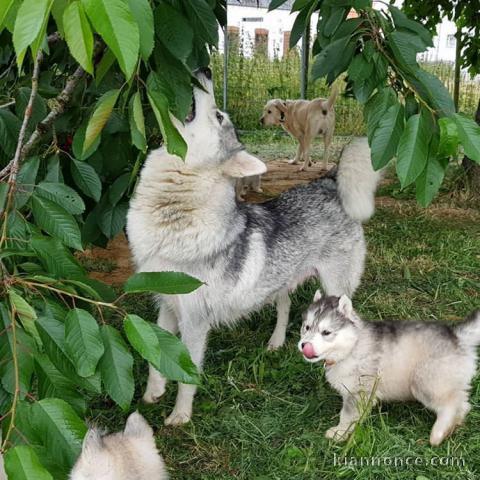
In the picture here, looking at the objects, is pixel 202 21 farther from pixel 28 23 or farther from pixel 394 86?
pixel 28 23

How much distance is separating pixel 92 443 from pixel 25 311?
0.70m

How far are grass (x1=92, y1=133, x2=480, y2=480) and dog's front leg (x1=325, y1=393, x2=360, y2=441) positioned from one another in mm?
59

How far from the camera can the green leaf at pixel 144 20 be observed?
1.39 meters

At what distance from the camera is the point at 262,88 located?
570 inches

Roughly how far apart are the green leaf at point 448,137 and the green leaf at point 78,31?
116 cm

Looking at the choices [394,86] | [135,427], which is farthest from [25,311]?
[394,86]

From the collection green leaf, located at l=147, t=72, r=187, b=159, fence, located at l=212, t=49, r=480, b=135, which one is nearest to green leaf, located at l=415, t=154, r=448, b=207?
green leaf, located at l=147, t=72, r=187, b=159

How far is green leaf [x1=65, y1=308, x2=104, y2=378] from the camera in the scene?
5.68ft

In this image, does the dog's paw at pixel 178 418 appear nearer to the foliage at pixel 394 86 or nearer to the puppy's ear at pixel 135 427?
the puppy's ear at pixel 135 427

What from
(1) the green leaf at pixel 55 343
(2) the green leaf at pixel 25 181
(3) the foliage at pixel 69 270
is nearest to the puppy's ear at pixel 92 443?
(3) the foliage at pixel 69 270

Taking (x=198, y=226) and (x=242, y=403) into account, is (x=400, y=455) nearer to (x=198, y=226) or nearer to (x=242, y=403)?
(x=242, y=403)

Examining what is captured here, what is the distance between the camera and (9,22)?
55.2 inches

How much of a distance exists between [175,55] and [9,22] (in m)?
0.90

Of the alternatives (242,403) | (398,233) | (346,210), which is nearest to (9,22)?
(242,403)
